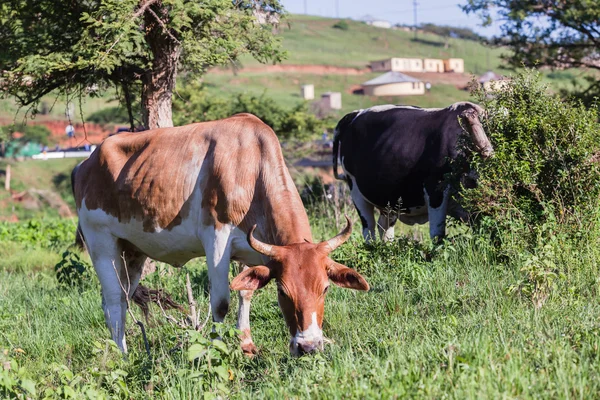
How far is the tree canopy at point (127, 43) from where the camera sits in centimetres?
913

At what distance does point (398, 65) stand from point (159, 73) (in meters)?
86.7

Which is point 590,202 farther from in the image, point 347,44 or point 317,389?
point 347,44

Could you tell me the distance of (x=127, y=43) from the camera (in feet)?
29.9

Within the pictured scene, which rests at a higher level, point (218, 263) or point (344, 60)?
point (218, 263)

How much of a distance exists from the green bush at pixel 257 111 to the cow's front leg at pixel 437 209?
13.9 m

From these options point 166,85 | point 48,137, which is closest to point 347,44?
point 48,137

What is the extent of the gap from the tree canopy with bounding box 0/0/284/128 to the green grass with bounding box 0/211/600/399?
2.47 m

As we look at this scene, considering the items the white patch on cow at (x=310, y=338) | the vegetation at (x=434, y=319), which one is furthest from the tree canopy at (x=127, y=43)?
the white patch on cow at (x=310, y=338)

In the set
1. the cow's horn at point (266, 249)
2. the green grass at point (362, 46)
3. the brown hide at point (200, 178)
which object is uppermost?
the brown hide at point (200, 178)

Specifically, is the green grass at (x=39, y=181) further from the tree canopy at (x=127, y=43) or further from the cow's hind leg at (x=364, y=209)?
the cow's hind leg at (x=364, y=209)

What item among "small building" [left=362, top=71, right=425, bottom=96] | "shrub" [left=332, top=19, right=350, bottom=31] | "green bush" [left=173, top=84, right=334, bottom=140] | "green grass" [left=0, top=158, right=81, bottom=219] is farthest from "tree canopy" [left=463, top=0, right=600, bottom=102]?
"shrub" [left=332, top=19, right=350, bottom=31]

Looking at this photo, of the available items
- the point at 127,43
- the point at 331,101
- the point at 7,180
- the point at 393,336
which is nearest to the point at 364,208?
the point at 127,43

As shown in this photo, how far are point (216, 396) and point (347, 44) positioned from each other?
395ft

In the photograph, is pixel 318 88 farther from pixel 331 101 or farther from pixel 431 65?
pixel 431 65
